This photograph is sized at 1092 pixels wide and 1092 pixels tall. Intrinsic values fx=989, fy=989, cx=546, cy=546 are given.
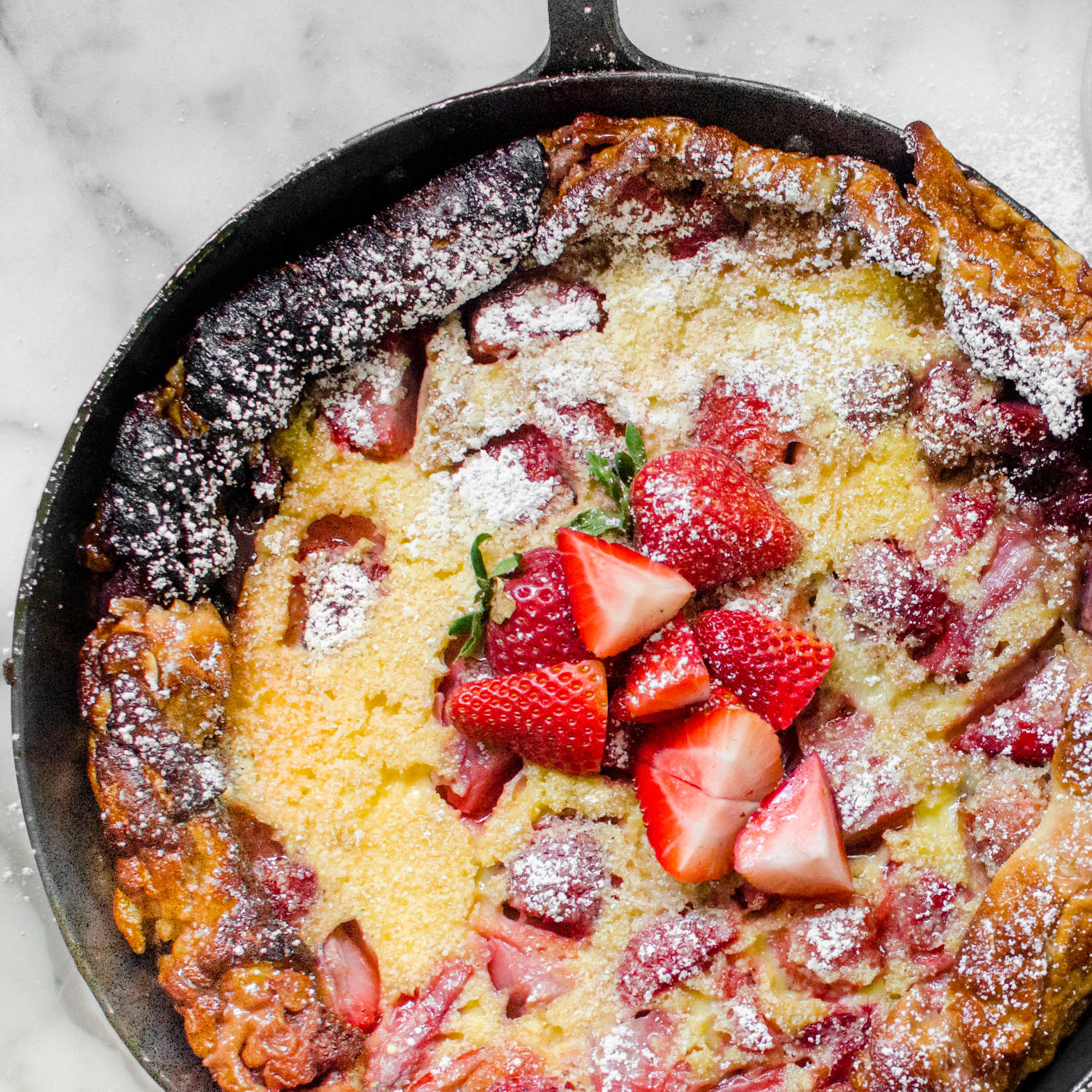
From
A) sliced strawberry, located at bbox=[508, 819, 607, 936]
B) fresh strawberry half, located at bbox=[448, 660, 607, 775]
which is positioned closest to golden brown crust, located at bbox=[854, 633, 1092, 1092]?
sliced strawberry, located at bbox=[508, 819, 607, 936]

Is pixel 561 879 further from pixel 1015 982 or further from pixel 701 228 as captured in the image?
pixel 701 228

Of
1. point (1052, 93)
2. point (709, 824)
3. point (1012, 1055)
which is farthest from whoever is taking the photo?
point (1052, 93)

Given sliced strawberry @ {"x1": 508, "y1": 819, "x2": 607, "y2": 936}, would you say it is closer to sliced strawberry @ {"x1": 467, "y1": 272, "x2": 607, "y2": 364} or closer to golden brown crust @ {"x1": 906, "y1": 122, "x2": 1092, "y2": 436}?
sliced strawberry @ {"x1": 467, "y1": 272, "x2": 607, "y2": 364}

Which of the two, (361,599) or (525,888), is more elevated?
(361,599)

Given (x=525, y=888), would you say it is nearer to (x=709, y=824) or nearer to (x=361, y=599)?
(x=709, y=824)

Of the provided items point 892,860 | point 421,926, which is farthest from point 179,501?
point 892,860
